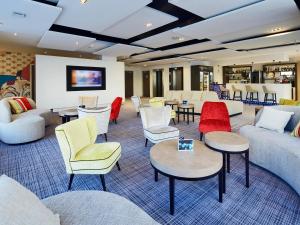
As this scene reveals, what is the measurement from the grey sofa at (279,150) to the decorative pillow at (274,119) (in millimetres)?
100

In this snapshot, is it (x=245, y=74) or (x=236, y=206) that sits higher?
(x=245, y=74)

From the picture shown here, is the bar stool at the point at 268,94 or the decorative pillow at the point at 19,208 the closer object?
the decorative pillow at the point at 19,208

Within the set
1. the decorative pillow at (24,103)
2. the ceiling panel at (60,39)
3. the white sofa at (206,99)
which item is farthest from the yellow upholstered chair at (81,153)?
the white sofa at (206,99)

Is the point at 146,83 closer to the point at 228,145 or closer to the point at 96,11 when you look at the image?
the point at 96,11

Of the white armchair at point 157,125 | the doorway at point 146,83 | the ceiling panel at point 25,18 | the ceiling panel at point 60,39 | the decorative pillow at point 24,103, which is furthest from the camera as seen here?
the doorway at point 146,83

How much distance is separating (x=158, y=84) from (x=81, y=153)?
14165mm

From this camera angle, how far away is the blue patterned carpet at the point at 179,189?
1980 mm

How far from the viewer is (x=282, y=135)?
3.03 m

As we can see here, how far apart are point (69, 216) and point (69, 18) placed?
4652 mm

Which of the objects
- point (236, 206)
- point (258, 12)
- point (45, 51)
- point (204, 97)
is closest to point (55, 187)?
point (236, 206)

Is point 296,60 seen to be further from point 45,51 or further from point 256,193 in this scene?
point 45,51

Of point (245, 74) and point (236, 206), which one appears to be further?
point (245, 74)

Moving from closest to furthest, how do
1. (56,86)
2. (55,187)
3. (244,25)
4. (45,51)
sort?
(55,187)
(244,25)
(56,86)
(45,51)

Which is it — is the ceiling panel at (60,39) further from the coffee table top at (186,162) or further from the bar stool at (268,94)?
the bar stool at (268,94)
